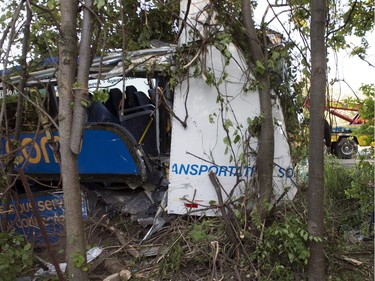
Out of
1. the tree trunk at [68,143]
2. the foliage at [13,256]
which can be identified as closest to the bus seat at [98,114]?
the foliage at [13,256]

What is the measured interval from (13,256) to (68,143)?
4.60ft

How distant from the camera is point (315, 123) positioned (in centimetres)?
362

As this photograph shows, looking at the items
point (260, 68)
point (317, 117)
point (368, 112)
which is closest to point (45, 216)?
point (260, 68)

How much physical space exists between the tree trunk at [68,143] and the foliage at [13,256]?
2.41ft

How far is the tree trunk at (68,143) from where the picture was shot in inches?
140

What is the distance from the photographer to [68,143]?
3.55 metres

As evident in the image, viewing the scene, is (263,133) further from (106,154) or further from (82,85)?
(106,154)

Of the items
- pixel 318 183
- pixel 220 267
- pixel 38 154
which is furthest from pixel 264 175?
pixel 38 154

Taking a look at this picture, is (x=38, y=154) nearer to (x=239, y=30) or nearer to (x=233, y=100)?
(x=233, y=100)

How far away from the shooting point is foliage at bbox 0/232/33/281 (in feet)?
12.7

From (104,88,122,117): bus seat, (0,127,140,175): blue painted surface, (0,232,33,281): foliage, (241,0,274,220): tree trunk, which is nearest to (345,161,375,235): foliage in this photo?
(241,0,274,220): tree trunk

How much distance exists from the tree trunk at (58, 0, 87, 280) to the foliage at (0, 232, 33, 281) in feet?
2.41

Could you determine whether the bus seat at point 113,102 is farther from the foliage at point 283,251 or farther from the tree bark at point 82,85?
the foliage at point 283,251

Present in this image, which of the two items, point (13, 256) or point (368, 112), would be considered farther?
point (13, 256)
